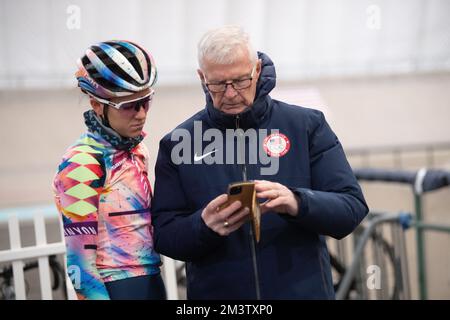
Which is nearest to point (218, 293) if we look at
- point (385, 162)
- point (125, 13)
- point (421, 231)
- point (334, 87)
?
point (125, 13)

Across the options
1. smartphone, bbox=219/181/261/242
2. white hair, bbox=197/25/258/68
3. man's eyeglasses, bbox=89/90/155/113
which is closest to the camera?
smartphone, bbox=219/181/261/242

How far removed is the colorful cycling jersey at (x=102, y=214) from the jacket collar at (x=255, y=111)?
25 centimetres

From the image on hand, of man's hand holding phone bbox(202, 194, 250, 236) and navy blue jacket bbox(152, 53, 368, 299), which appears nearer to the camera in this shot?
man's hand holding phone bbox(202, 194, 250, 236)

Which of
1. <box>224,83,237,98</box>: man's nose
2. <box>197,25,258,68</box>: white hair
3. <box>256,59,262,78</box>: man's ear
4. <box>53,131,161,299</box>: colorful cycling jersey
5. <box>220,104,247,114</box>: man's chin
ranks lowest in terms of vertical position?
<box>53,131,161,299</box>: colorful cycling jersey

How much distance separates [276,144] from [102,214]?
17.0 inches

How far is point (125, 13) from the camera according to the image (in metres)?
2.67

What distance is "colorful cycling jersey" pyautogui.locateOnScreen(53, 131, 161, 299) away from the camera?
4.48 feet

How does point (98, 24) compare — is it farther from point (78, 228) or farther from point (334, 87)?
point (334, 87)

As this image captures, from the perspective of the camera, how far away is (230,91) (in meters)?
1.34

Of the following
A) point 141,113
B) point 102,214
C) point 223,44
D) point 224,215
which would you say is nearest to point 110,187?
point 102,214

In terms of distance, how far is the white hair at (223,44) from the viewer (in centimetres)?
130

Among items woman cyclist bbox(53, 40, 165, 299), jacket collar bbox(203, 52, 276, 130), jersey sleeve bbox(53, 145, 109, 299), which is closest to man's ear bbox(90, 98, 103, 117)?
woman cyclist bbox(53, 40, 165, 299)

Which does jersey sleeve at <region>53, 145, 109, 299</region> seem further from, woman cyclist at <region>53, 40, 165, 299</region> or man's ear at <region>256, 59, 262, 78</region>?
man's ear at <region>256, 59, 262, 78</region>

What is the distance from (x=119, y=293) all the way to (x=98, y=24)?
1.51 meters
